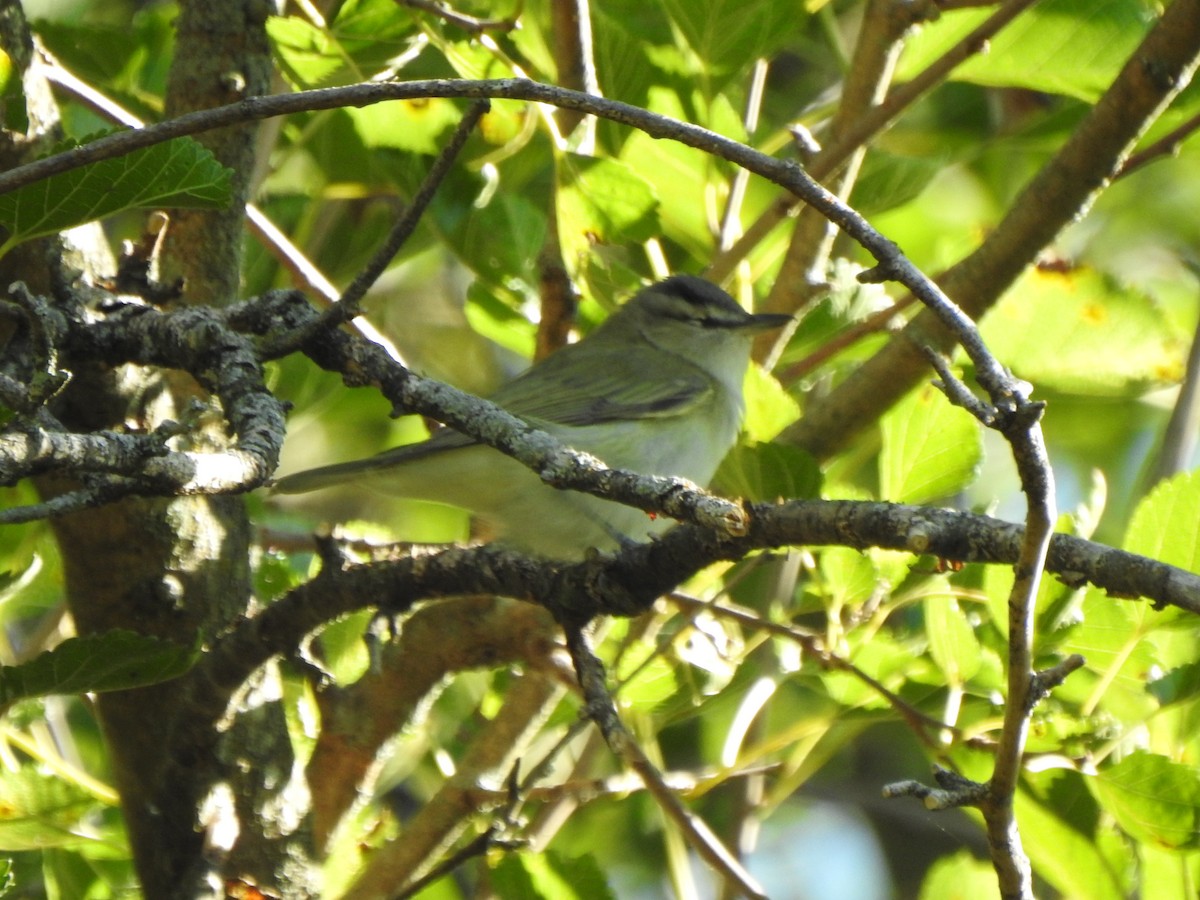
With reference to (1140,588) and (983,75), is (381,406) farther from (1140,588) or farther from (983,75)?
(1140,588)

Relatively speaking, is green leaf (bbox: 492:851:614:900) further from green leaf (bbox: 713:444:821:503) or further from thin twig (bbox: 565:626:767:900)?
green leaf (bbox: 713:444:821:503)

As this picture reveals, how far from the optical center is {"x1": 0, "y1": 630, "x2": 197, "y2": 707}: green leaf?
1864 millimetres

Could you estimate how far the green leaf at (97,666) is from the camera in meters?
1.86

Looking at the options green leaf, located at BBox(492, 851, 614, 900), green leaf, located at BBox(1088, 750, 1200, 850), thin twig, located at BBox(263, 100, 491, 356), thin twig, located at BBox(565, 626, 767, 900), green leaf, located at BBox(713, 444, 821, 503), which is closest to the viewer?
thin twig, located at BBox(263, 100, 491, 356)

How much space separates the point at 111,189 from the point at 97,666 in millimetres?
665

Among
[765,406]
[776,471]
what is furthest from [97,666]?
[765,406]

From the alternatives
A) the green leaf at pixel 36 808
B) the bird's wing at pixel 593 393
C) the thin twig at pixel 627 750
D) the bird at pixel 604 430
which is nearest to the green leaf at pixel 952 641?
the thin twig at pixel 627 750

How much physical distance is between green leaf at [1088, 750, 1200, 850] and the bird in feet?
3.35

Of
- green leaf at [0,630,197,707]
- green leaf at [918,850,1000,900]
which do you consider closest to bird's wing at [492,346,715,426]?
green leaf at [918,850,1000,900]

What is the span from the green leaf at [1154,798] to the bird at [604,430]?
3.35 ft

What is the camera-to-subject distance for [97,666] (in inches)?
74.5

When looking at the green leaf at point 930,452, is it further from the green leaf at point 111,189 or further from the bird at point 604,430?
the green leaf at point 111,189

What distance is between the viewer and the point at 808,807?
527 cm

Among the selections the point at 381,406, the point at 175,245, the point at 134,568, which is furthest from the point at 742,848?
the point at 175,245
